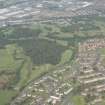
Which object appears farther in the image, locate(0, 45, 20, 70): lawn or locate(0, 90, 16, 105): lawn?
locate(0, 45, 20, 70): lawn

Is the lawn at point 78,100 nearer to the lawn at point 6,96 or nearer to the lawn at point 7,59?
the lawn at point 6,96

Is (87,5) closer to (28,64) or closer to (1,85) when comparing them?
(28,64)

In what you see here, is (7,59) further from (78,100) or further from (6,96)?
(78,100)

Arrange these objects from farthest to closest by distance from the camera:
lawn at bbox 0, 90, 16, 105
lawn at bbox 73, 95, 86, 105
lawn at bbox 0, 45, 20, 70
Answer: lawn at bbox 0, 45, 20, 70 → lawn at bbox 0, 90, 16, 105 → lawn at bbox 73, 95, 86, 105

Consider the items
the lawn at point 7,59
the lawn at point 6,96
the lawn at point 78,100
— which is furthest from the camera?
the lawn at point 7,59

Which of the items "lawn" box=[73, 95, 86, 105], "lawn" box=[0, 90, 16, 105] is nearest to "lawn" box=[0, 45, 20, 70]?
"lawn" box=[0, 90, 16, 105]

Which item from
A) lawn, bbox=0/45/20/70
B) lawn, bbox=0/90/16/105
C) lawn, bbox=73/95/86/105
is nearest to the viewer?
lawn, bbox=73/95/86/105

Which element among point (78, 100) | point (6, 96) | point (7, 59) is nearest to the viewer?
point (78, 100)

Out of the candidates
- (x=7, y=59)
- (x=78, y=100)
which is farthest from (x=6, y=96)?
(x=7, y=59)

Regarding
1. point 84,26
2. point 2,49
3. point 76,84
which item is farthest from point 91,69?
point 84,26

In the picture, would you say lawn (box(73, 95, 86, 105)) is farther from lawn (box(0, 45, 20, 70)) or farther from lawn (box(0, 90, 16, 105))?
lawn (box(0, 45, 20, 70))

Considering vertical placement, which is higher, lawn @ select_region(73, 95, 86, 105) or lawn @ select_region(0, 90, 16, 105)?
lawn @ select_region(0, 90, 16, 105)


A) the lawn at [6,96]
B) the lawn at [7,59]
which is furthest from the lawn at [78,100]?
the lawn at [7,59]
